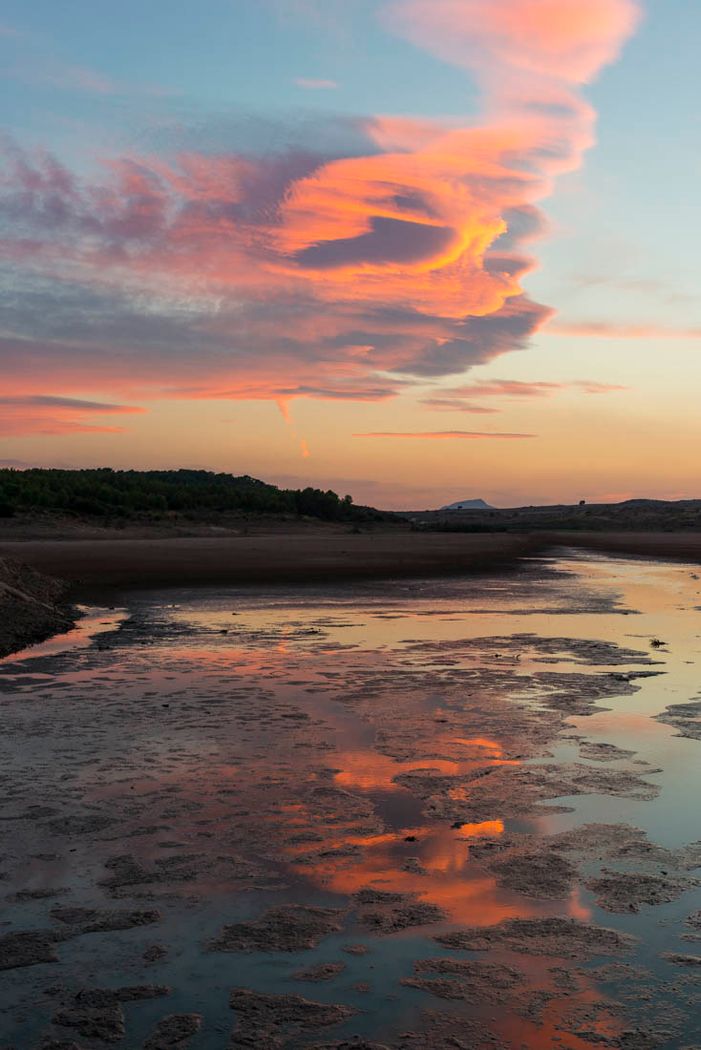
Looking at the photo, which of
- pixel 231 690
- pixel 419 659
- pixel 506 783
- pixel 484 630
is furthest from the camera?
pixel 484 630

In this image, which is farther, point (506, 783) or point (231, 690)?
point (231, 690)

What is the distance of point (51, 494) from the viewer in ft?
321

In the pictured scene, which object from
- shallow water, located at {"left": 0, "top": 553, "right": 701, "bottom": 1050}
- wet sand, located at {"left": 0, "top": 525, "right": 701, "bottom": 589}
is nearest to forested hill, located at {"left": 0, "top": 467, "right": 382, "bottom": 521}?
wet sand, located at {"left": 0, "top": 525, "right": 701, "bottom": 589}

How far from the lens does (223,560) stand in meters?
54.4

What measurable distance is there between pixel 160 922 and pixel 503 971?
2.40m

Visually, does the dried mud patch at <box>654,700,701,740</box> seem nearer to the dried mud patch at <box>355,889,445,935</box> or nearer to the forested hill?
the dried mud patch at <box>355,889,445,935</box>

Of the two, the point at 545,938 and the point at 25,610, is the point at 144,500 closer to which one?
the point at 25,610

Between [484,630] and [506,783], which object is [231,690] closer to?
[506,783]

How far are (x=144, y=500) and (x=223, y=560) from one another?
5796 cm

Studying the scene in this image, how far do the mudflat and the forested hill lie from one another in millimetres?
20173

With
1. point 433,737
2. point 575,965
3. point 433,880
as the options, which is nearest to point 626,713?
point 433,737

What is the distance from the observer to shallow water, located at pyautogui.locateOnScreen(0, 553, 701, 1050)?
17.7 feet

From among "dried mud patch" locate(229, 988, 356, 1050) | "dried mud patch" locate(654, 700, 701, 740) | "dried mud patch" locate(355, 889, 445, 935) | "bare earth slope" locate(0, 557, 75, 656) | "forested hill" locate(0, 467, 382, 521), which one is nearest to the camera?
"dried mud patch" locate(229, 988, 356, 1050)

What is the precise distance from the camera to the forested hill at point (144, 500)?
9531 centimetres
